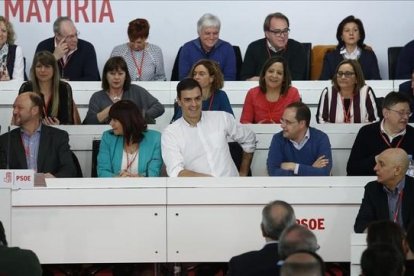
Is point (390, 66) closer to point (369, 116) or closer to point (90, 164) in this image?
point (369, 116)

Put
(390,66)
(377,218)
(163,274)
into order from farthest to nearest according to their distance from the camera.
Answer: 1. (390,66)
2. (163,274)
3. (377,218)

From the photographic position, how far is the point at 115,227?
325 inches

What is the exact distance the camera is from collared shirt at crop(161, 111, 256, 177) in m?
9.36

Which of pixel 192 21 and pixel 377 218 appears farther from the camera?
pixel 192 21

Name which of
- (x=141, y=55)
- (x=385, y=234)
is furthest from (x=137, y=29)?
(x=385, y=234)

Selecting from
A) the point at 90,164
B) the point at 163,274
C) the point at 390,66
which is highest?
the point at 390,66

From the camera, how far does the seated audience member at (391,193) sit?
26.7ft

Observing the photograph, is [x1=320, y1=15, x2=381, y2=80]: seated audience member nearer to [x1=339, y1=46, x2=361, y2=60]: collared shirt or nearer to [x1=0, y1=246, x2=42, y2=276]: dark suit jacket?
[x1=339, y1=46, x2=361, y2=60]: collared shirt

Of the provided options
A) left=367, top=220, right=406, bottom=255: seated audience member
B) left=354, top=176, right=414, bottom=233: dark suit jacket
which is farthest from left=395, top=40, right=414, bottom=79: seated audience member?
left=367, top=220, right=406, bottom=255: seated audience member

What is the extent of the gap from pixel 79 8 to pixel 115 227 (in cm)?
506

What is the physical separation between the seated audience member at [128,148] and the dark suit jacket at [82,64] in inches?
95.7

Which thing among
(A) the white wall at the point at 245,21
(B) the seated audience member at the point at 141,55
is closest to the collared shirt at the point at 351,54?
(A) the white wall at the point at 245,21

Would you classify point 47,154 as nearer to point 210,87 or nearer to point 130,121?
point 130,121

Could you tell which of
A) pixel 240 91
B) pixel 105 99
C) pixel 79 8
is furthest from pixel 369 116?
pixel 79 8
